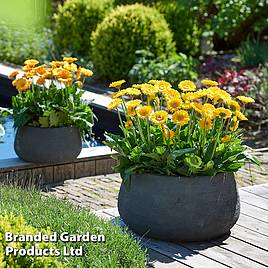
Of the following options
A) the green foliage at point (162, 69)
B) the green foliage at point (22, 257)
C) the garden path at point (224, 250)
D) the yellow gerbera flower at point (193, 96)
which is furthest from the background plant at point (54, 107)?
the green foliage at point (162, 69)

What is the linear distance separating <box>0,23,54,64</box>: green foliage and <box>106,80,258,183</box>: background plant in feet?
24.4

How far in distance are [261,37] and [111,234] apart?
9.71m

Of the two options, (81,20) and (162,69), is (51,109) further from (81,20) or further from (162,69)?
(81,20)

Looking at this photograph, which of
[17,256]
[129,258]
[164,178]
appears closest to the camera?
[17,256]

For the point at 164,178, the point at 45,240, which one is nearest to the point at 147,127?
the point at 164,178

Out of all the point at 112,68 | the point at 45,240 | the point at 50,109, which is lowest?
Answer: the point at 112,68

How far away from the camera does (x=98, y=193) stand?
4.85 meters

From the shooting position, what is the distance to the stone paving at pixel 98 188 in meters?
4.62

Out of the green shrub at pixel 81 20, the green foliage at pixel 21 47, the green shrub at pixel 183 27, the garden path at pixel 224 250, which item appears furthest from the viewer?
the green foliage at pixel 21 47

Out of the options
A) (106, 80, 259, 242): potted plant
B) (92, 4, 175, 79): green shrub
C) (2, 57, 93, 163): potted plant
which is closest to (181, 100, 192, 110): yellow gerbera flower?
(106, 80, 259, 242): potted plant

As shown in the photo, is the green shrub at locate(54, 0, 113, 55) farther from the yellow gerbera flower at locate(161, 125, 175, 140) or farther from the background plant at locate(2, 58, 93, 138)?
the yellow gerbera flower at locate(161, 125, 175, 140)

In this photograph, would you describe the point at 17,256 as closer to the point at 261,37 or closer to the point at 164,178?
the point at 164,178

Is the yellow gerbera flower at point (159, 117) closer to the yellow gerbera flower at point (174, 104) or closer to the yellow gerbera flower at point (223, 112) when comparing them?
the yellow gerbera flower at point (174, 104)

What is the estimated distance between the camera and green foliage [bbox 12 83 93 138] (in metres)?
5.08
